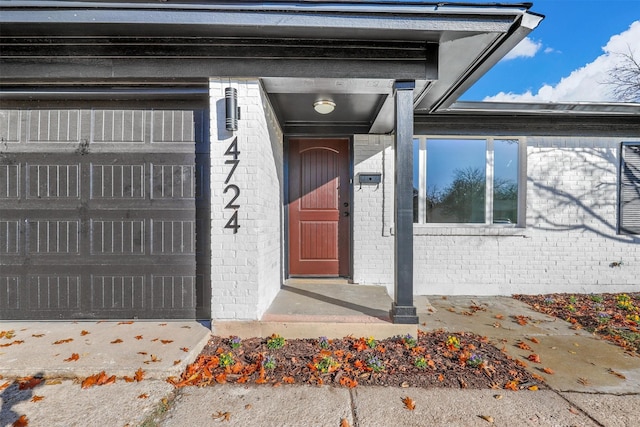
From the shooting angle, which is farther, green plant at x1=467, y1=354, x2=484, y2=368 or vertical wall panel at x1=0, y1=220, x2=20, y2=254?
vertical wall panel at x1=0, y1=220, x2=20, y2=254

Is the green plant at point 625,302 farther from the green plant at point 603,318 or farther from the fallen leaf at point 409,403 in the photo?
the fallen leaf at point 409,403

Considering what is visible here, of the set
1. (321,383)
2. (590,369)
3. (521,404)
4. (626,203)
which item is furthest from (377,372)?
(626,203)

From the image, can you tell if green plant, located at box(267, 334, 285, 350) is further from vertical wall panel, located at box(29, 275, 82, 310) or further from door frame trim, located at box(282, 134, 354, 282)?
vertical wall panel, located at box(29, 275, 82, 310)

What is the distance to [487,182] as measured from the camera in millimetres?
4738

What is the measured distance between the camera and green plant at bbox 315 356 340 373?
7.82ft

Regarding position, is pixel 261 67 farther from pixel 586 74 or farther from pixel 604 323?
pixel 586 74

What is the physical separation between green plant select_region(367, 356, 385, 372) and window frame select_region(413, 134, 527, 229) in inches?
103

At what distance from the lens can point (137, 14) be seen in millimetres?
2436

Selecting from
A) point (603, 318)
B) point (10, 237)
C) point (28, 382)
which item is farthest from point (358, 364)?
point (10, 237)

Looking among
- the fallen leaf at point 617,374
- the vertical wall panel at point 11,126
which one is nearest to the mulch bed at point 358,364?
the fallen leaf at point 617,374

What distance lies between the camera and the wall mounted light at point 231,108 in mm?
2848

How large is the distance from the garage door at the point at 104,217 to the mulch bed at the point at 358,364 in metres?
0.97

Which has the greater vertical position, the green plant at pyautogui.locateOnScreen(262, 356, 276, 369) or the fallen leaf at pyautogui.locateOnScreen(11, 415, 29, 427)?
the green plant at pyautogui.locateOnScreen(262, 356, 276, 369)

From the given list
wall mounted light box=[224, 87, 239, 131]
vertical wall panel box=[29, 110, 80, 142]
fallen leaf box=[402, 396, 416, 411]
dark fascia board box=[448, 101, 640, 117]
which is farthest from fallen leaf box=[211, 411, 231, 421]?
dark fascia board box=[448, 101, 640, 117]
